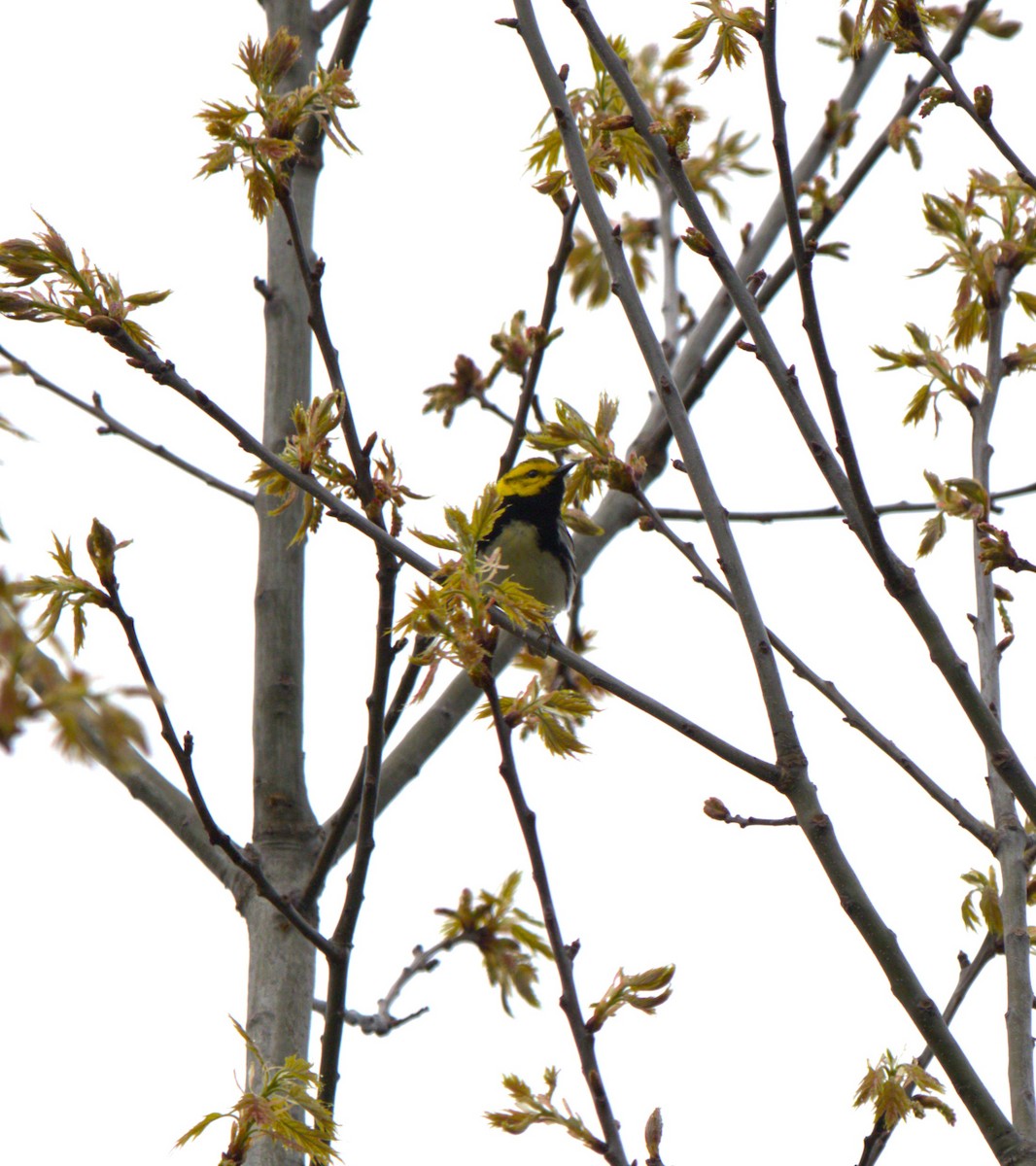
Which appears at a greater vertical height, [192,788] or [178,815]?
[178,815]

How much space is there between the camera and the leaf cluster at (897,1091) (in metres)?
2.26

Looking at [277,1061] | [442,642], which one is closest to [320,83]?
→ [442,642]

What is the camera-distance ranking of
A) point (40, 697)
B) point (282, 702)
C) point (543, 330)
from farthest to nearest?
point (282, 702) < point (543, 330) < point (40, 697)

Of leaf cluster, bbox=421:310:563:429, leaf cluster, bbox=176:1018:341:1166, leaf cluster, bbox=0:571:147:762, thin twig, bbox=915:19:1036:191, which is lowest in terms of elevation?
leaf cluster, bbox=0:571:147:762

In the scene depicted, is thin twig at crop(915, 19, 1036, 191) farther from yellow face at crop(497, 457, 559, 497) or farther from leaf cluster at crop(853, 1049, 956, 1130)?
yellow face at crop(497, 457, 559, 497)

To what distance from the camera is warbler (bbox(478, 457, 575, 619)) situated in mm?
5023

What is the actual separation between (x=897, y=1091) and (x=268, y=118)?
194 centimetres

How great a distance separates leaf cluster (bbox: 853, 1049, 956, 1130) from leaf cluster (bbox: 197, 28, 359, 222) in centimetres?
179

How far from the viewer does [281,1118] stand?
220cm

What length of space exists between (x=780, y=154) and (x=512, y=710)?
99 cm

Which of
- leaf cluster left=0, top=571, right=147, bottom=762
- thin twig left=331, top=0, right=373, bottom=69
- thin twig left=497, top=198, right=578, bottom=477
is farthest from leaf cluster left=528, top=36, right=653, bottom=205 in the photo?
leaf cluster left=0, top=571, right=147, bottom=762

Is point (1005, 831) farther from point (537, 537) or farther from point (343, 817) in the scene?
point (537, 537)

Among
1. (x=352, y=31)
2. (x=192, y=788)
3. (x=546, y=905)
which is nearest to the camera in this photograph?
(x=546, y=905)

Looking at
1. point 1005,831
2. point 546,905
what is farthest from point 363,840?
point 1005,831
